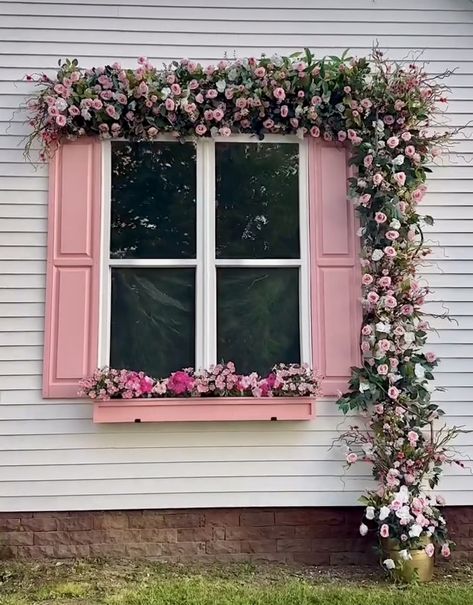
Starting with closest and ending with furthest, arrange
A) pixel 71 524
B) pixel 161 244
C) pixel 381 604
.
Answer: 1. pixel 381 604
2. pixel 71 524
3. pixel 161 244

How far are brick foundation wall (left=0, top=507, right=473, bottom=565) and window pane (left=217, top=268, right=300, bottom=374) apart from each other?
899 millimetres

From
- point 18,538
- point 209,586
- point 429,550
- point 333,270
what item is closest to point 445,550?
point 429,550

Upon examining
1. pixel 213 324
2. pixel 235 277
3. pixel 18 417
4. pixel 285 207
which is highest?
pixel 285 207

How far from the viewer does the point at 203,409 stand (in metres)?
3.66

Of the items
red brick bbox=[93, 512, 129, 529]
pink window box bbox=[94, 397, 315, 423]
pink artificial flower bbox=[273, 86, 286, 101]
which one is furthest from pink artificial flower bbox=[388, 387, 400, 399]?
pink artificial flower bbox=[273, 86, 286, 101]

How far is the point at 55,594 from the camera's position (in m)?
3.23

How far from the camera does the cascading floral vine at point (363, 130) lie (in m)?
3.74

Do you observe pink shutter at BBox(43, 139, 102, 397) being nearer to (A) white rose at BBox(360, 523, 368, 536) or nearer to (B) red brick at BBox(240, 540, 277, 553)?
(B) red brick at BBox(240, 540, 277, 553)

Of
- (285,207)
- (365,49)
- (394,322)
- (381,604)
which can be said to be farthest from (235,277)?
(381,604)

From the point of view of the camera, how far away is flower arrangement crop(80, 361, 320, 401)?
3592 mm

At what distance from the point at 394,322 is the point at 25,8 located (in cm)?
298

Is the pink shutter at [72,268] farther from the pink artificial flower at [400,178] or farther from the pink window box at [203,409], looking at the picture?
the pink artificial flower at [400,178]

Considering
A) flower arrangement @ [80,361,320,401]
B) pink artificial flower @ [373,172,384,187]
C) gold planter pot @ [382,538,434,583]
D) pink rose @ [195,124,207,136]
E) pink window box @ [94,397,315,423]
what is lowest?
gold planter pot @ [382,538,434,583]

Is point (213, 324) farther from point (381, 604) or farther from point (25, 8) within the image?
point (25, 8)
